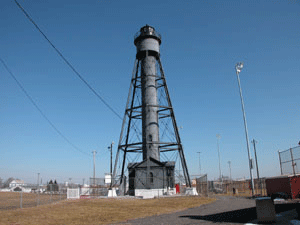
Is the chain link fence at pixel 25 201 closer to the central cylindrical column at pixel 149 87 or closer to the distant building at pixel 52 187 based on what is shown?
the distant building at pixel 52 187

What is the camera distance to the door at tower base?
30.0 meters

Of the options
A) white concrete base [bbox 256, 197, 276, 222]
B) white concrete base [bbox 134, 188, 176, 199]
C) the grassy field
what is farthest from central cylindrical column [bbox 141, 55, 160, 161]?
white concrete base [bbox 256, 197, 276, 222]

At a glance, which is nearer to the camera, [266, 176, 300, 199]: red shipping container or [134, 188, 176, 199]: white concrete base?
[266, 176, 300, 199]: red shipping container

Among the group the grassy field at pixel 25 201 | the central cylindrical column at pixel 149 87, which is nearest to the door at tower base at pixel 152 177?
the central cylindrical column at pixel 149 87

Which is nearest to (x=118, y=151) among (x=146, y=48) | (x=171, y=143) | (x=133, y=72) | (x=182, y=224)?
(x=171, y=143)

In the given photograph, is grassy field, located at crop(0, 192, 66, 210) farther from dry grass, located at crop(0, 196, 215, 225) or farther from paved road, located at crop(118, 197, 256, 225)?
paved road, located at crop(118, 197, 256, 225)

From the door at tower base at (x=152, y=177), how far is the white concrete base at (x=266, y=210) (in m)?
21.2

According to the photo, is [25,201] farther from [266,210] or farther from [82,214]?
[266,210]

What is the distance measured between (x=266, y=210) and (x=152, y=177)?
2186 cm

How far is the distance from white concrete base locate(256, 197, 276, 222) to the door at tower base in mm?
21208

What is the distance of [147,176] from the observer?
98.8 ft

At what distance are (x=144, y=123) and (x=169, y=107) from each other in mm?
3999

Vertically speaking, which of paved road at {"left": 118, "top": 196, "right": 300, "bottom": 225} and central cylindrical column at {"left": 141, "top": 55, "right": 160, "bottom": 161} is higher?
central cylindrical column at {"left": 141, "top": 55, "right": 160, "bottom": 161}

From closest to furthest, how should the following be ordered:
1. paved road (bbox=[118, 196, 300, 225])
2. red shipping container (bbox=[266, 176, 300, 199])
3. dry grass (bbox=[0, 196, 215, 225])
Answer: paved road (bbox=[118, 196, 300, 225]) → dry grass (bbox=[0, 196, 215, 225]) → red shipping container (bbox=[266, 176, 300, 199])
